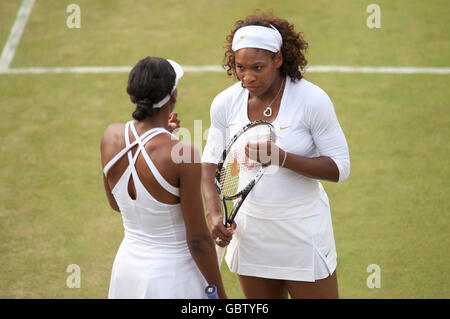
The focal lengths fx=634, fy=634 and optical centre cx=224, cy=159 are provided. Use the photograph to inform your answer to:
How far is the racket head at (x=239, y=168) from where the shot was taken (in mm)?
3605

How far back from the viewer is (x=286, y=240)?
3.67 m

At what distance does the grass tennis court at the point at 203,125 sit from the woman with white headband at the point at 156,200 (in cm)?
204

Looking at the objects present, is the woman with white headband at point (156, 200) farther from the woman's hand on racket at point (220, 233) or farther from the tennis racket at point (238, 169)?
the tennis racket at point (238, 169)

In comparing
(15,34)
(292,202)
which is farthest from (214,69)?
(292,202)

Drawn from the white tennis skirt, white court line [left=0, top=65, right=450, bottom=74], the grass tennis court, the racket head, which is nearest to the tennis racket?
the racket head

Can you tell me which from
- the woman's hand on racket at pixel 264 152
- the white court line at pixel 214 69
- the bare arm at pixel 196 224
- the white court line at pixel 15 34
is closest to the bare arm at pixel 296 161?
the woman's hand on racket at pixel 264 152

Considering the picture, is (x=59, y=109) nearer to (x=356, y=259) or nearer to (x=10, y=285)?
(x=10, y=285)

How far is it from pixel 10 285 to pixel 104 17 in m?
5.97

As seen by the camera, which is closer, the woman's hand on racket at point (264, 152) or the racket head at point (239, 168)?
the woman's hand on racket at point (264, 152)

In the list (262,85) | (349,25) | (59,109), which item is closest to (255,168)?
(262,85)

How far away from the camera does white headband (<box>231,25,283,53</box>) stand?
11.7 feet

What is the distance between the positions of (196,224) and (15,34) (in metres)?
7.70

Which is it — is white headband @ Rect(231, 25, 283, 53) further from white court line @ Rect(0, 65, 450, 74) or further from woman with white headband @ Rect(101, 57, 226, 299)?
white court line @ Rect(0, 65, 450, 74)

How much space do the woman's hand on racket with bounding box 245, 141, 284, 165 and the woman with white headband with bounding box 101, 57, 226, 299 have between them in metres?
0.37
